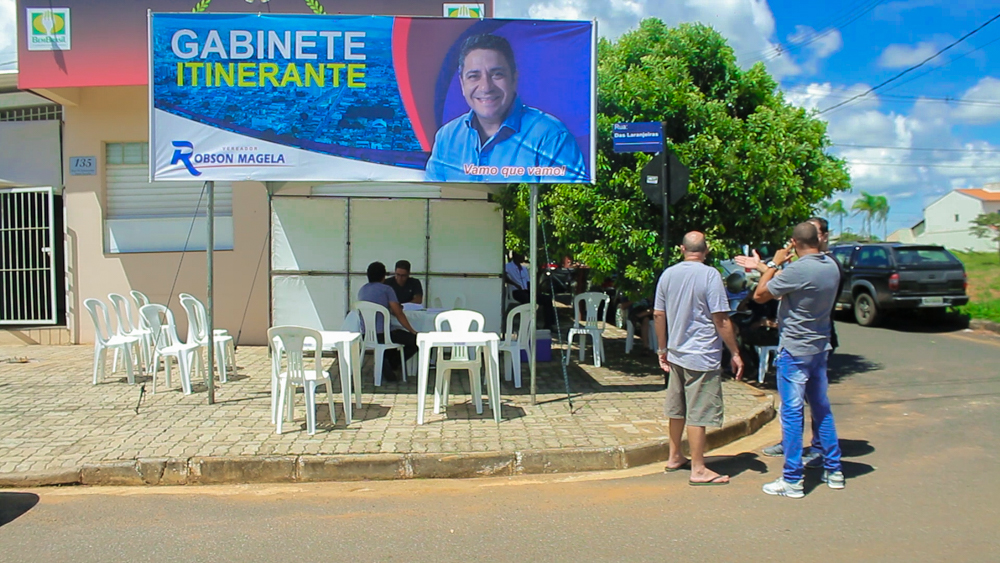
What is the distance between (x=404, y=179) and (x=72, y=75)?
21.9 feet

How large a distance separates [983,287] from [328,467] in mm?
16725

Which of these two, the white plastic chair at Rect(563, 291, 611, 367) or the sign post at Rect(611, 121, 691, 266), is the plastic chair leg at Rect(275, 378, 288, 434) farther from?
the white plastic chair at Rect(563, 291, 611, 367)

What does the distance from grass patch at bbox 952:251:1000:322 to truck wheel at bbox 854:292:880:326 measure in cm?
160

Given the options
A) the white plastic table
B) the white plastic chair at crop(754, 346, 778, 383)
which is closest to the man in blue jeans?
the white plastic table

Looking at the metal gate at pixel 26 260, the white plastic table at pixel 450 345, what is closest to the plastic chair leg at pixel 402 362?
the white plastic table at pixel 450 345

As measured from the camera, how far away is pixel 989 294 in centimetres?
1590

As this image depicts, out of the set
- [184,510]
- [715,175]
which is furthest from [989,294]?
[184,510]

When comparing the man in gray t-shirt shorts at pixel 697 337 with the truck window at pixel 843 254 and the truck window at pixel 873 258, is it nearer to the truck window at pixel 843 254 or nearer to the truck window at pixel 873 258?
the truck window at pixel 873 258

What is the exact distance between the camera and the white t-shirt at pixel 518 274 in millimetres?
13525

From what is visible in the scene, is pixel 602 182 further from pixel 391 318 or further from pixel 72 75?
pixel 72 75

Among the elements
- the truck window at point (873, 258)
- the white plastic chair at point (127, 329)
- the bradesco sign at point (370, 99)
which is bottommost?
the white plastic chair at point (127, 329)

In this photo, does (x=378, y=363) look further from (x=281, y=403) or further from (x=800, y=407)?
(x=800, y=407)

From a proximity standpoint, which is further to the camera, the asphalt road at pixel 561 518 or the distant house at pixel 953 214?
the distant house at pixel 953 214

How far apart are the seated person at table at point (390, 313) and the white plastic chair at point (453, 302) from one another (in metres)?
1.88
